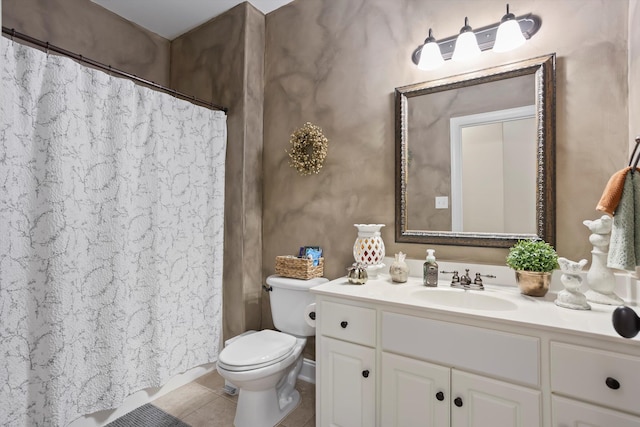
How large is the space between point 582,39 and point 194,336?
9.09ft

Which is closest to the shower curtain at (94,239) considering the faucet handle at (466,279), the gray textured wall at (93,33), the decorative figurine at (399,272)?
the gray textured wall at (93,33)

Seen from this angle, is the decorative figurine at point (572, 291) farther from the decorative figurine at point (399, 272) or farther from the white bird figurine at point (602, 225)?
the decorative figurine at point (399, 272)

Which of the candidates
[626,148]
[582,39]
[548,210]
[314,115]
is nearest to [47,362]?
[314,115]

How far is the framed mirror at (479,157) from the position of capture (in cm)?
147

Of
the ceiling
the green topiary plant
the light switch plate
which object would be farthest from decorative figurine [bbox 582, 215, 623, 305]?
the ceiling

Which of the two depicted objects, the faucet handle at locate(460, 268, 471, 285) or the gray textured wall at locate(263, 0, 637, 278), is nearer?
the gray textured wall at locate(263, 0, 637, 278)

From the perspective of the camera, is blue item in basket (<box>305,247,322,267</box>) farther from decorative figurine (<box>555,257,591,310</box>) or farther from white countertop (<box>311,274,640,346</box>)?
decorative figurine (<box>555,257,591,310</box>)

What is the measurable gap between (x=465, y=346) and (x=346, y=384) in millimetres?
589

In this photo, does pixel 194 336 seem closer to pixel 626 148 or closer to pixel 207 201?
pixel 207 201

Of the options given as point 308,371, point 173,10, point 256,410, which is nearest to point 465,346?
point 256,410

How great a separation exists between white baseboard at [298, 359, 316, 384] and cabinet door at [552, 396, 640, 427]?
1.48m

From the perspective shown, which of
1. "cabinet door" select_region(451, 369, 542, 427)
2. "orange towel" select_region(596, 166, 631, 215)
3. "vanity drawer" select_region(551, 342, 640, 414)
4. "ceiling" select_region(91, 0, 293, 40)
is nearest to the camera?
"vanity drawer" select_region(551, 342, 640, 414)

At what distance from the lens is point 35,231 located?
58.2 inches

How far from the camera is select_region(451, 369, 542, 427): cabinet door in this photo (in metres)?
1.05
